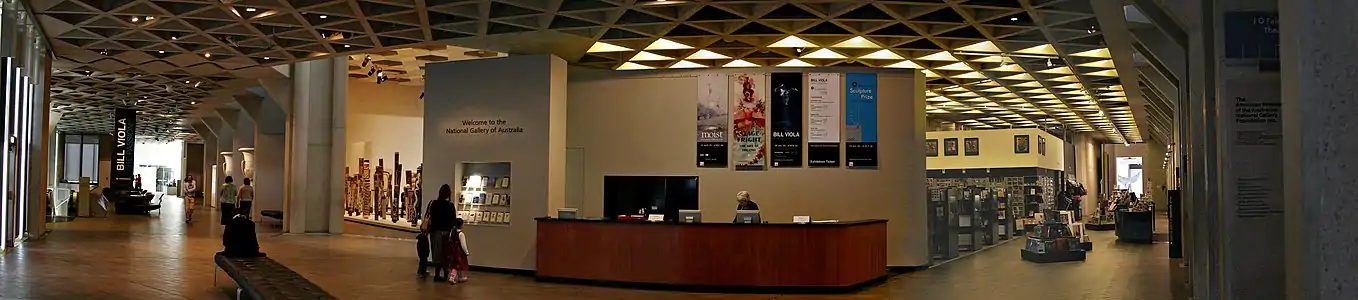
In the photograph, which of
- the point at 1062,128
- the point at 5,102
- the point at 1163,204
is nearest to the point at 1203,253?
the point at 5,102

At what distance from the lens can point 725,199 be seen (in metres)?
12.9

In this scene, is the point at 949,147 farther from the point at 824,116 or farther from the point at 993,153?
the point at 824,116

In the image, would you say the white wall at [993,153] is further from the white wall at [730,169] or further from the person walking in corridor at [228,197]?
the person walking in corridor at [228,197]

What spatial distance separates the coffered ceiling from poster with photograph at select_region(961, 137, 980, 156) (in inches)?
204

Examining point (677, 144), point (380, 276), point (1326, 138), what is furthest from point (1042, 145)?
point (1326, 138)

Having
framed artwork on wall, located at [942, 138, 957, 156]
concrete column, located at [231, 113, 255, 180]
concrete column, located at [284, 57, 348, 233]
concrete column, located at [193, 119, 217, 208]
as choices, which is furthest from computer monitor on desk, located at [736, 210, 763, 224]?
concrete column, located at [193, 119, 217, 208]

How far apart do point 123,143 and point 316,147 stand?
8084mm

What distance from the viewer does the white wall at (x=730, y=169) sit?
12.6 m

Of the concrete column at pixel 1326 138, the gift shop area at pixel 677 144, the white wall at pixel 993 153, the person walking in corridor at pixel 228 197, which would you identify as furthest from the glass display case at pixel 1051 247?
the person walking in corridor at pixel 228 197

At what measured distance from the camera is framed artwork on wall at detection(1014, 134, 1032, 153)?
71.4ft

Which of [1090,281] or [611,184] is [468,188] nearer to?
[611,184]

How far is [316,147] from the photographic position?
20359mm

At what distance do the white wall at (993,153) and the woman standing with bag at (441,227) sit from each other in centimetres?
1404

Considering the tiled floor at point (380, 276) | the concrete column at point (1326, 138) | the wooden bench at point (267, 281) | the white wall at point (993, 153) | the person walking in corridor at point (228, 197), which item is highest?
the white wall at point (993, 153)
